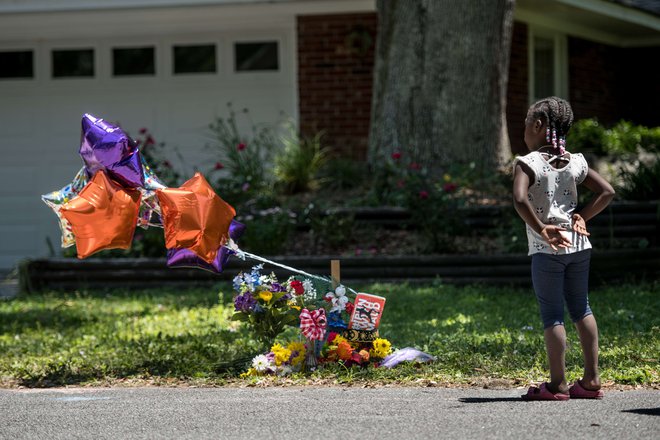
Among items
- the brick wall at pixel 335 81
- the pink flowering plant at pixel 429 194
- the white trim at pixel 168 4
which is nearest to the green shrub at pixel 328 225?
the pink flowering plant at pixel 429 194

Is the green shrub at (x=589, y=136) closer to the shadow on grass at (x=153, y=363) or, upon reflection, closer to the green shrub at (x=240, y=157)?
the green shrub at (x=240, y=157)

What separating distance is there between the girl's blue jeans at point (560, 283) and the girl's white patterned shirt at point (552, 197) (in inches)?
1.9

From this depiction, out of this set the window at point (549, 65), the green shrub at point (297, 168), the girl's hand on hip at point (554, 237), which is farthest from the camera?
the window at point (549, 65)

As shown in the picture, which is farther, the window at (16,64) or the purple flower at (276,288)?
the window at (16,64)

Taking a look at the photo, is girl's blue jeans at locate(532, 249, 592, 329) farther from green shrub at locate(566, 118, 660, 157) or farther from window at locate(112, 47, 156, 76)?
window at locate(112, 47, 156, 76)

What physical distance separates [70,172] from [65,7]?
234cm

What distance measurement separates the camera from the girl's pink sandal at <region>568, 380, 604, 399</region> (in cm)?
538

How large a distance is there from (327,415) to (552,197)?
5.15 feet

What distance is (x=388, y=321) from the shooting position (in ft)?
26.9

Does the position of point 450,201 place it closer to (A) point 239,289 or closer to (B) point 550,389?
(A) point 239,289

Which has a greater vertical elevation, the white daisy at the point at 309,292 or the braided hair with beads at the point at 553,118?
the braided hair with beads at the point at 553,118

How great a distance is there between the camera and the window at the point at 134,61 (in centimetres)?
1405

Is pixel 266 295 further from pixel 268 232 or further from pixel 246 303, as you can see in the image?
pixel 268 232

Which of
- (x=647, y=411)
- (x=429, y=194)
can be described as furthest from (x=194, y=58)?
(x=647, y=411)
